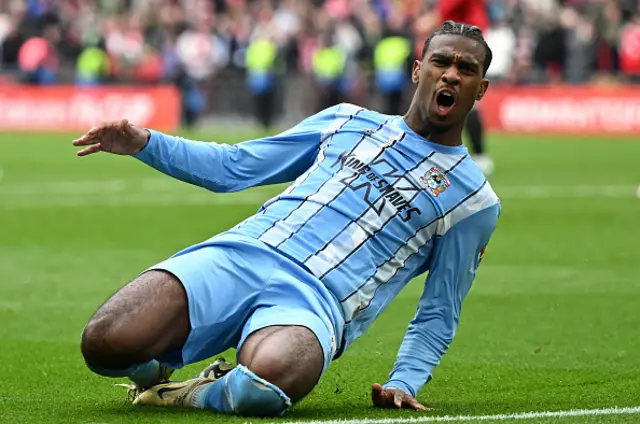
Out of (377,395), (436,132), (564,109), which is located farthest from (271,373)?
(564,109)

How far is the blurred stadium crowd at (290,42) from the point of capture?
32.1m

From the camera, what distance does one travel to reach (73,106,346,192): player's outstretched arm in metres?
6.33

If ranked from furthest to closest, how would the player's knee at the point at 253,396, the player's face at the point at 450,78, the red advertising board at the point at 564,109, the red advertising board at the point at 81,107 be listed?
the red advertising board at the point at 81,107, the red advertising board at the point at 564,109, the player's face at the point at 450,78, the player's knee at the point at 253,396

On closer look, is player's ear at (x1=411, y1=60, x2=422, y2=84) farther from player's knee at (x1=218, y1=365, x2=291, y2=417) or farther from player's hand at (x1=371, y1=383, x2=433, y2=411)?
player's knee at (x1=218, y1=365, x2=291, y2=417)

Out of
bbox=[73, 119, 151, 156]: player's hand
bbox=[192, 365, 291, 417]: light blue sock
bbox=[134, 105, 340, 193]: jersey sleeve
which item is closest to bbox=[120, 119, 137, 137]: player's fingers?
bbox=[73, 119, 151, 156]: player's hand

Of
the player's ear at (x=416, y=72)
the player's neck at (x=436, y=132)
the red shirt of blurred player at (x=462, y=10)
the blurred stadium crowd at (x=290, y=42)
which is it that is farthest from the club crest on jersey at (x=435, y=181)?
the blurred stadium crowd at (x=290, y=42)

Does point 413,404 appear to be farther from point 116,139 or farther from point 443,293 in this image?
point 116,139

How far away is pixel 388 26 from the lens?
1314 inches

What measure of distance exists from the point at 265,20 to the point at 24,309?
25889mm

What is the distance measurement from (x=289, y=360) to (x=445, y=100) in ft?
4.60

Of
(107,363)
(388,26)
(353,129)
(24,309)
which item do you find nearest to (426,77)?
(353,129)

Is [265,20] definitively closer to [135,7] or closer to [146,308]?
[135,7]

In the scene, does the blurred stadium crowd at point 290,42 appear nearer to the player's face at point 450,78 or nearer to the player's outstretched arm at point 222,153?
the player's outstretched arm at point 222,153

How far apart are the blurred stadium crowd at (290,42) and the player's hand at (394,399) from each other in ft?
78.7
